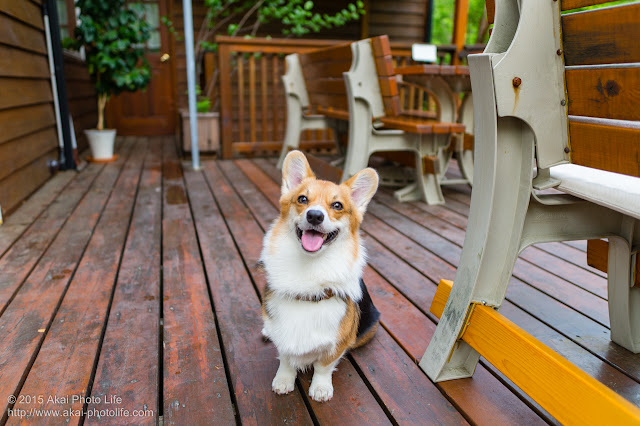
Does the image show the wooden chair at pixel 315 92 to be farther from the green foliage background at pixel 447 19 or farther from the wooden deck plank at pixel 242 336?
the green foliage background at pixel 447 19

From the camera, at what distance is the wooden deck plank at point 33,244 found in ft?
6.83

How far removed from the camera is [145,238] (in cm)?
274

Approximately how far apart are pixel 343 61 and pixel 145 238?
1.95m

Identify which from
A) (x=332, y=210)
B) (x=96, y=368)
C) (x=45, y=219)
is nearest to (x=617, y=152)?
(x=332, y=210)

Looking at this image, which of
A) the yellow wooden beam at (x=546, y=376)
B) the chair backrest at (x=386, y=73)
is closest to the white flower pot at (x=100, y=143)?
the chair backrest at (x=386, y=73)

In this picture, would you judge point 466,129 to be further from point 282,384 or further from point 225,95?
point 282,384

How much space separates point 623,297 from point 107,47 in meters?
5.24

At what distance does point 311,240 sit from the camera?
1.35 meters

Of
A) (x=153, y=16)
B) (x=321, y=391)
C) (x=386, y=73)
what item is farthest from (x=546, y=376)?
(x=153, y=16)

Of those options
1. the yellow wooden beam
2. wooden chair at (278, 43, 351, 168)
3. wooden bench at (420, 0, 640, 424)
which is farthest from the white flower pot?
the yellow wooden beam

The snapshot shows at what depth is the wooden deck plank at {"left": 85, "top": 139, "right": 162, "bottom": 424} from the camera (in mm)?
1340

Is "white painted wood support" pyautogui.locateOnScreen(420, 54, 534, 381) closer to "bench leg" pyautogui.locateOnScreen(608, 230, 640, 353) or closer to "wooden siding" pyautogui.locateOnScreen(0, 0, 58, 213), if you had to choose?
"bench leg" pyautogui.locateOnScreen(608, 230, 640, 353)

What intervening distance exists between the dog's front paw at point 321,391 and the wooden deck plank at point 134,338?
0.44m

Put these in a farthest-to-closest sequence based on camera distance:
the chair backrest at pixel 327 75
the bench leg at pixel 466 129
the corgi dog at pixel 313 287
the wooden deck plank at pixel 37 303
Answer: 1. the bench leg at pixel 466 129
2. the chair backrest at pixel 327 75
3. the wooden deck plank at pixel 37 303
4. the corgi dog at pixel 313 287
